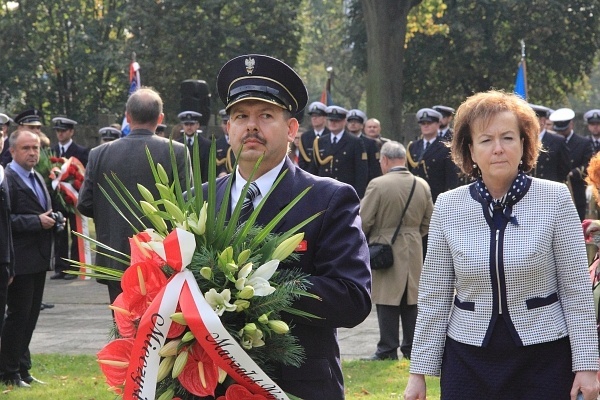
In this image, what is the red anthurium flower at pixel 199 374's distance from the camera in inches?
131

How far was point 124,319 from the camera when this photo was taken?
11.6ft

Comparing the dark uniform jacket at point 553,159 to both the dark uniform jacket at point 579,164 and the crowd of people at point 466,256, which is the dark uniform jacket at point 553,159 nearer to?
the dark uniform jacket at point 579,164

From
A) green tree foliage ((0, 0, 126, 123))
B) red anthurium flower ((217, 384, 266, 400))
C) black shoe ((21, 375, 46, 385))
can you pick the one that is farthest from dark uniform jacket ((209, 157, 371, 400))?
green tree foliage ((0, 0, 126, 123))

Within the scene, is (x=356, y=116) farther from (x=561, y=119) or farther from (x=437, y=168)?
(x=437, y=168)

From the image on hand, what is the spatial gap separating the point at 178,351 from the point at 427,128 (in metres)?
12.8

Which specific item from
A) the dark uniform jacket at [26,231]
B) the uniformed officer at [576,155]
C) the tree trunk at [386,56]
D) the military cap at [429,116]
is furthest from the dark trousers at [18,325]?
the tree trunk at [386,56]

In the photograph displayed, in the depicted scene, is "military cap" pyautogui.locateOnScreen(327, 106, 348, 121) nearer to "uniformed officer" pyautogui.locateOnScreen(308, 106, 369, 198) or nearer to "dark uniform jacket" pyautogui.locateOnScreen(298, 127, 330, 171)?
"uniformed officer" pyautogui.locateOnScreen(308, 106, 369, 198)

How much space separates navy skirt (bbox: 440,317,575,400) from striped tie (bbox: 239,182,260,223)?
3.69 ft

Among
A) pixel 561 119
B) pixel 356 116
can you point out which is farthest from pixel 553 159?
pixel 356 116

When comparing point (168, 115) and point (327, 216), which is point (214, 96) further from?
point (327, 216)

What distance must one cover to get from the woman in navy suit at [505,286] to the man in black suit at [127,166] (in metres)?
3.74

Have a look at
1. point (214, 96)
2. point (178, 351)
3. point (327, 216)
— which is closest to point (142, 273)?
point (178, 351)

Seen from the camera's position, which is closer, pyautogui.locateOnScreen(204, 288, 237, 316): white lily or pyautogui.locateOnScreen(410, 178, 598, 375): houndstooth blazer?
pyautogui.locateOnScreen(204, 288, 237, 316): white lily

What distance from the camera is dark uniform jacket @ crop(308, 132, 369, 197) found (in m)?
17.0
